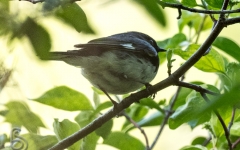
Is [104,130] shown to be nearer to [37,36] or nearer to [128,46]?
[128,46]

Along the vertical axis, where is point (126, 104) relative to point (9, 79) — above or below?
below

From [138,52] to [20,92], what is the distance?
0.90 m

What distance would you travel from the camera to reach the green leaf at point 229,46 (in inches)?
34.4

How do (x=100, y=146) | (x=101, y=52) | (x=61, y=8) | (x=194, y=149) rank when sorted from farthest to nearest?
(x=101, y=52) < (x=100, y=146) < (x=194, y=149) < (x=61, y=8)

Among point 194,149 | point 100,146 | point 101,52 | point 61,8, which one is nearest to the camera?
point 61,8

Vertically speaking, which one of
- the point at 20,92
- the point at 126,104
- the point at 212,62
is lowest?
the point at 126,104

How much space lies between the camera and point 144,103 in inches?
40.6

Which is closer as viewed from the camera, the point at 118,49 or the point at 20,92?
the point at 20,92

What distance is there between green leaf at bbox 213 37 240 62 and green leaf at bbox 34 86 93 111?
0.37 metres

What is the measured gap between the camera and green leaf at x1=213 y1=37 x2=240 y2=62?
87 cm

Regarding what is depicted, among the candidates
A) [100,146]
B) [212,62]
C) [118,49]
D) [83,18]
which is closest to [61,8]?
[83,18]

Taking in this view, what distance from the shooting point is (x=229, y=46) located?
0.89m

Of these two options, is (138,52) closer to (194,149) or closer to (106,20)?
(194,149)

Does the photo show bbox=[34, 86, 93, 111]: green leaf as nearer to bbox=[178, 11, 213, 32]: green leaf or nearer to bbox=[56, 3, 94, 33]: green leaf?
bbox=[178, 11, 213, 32]: green leaf
